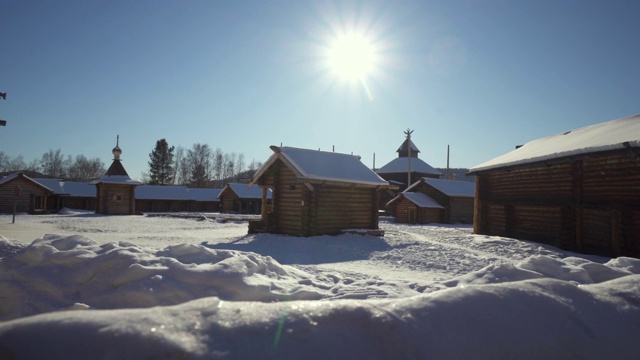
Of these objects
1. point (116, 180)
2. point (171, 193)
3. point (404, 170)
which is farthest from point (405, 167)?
point (116, 180)

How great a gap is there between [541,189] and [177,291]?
48.7 ft

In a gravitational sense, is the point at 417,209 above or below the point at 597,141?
below

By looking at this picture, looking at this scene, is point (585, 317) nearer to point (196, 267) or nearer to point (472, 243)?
point (196, 267)

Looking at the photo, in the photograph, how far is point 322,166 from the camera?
1684cm

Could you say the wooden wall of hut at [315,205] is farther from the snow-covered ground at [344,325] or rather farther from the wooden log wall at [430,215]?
the wooden log wall at [430,215]

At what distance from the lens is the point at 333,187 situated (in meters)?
16.2

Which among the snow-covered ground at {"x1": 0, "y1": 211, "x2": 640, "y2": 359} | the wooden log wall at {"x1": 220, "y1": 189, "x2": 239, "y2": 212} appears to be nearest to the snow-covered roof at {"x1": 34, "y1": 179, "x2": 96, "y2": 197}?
the wooden log wall at {"x1": 220, "y1": 189, "x2": 239, "y2": 212}

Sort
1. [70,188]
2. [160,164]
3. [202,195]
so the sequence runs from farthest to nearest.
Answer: [160,164] → [202,195] → [70,188]

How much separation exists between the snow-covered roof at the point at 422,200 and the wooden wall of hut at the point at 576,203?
13.6 meters

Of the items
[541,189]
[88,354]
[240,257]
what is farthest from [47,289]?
[541,189]

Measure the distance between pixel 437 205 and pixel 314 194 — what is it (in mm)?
19940

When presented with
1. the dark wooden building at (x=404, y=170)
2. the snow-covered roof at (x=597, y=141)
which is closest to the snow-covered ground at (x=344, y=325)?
the snow-covered roof at (x=597, y=141)

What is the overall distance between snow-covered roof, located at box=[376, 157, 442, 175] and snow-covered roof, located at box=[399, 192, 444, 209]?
1630 centimetres

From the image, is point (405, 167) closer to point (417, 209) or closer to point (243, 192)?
point (417, 209)
